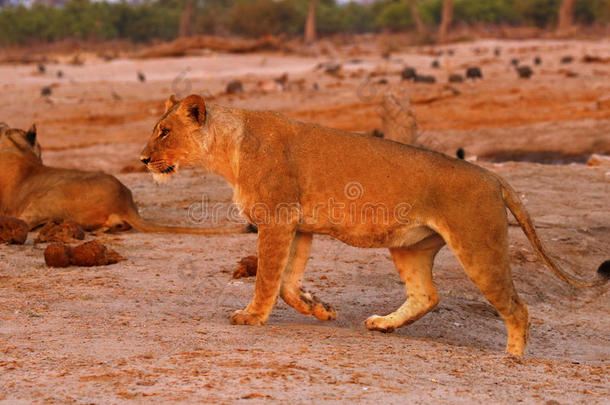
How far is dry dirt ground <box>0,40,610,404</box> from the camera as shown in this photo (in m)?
4.12

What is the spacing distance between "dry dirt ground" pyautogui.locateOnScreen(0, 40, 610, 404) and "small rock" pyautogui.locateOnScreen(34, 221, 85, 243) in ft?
0.71

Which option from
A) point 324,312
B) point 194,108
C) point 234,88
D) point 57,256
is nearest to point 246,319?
point 324,312

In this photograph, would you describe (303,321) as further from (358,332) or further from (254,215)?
(254,215)

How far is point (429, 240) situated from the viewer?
5711 mm

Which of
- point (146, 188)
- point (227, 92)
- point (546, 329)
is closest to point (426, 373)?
Answer: point (546, 329)

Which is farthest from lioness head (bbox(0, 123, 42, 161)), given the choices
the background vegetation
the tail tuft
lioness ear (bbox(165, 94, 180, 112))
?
the background vegetation

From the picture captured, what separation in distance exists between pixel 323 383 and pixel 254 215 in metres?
1.53

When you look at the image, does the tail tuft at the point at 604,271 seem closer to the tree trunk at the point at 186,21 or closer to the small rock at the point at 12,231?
the small rock at the point at 12,231

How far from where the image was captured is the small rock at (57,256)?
23.8ft

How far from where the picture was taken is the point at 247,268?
7.25 meters

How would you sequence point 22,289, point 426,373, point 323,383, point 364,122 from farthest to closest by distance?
point 364,122, point 22,289, point 426,373, point 323,383

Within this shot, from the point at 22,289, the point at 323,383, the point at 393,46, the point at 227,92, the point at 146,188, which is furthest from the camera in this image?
the point at 393,46

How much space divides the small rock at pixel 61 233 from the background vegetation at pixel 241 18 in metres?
36.5

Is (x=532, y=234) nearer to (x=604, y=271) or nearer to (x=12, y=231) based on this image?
(x=604, y=271)
